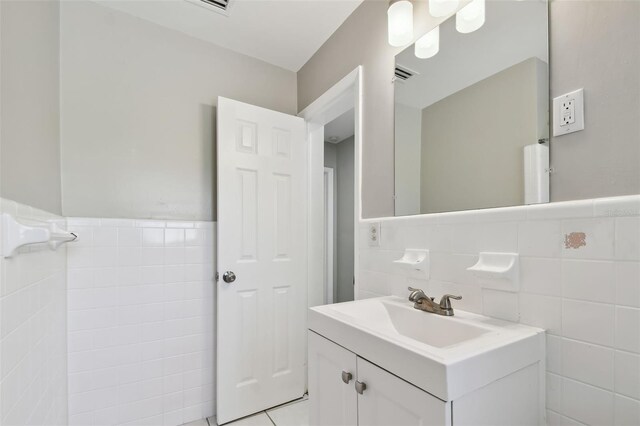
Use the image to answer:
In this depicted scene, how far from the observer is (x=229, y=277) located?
5.92 ft

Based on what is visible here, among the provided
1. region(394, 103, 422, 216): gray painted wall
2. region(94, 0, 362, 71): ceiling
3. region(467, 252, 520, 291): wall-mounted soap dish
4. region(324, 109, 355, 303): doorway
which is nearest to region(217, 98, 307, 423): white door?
region(94, 0, 362, 71): ceiling

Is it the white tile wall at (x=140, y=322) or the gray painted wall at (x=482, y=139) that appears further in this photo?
the white tile wall at (x=140, y=322)

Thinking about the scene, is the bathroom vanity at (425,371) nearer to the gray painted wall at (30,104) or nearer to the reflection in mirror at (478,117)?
the reflection in mirror at (478,117)

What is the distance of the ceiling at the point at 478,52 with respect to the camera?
937 millimetres

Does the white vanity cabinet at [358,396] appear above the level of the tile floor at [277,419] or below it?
above

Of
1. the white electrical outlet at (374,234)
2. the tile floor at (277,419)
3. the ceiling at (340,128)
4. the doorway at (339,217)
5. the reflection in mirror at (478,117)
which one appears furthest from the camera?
the doorway at (339,217)

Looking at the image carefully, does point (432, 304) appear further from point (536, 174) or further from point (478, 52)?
point (478, 52)

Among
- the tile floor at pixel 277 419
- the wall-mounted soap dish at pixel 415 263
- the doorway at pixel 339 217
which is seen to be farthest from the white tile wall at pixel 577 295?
the doorway at pixel 339 217

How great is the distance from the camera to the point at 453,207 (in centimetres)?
115

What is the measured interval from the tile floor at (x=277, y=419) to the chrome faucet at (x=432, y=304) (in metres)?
1.24

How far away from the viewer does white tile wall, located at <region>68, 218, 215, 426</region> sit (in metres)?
1.58

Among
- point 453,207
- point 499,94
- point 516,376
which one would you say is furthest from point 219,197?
point 516,376

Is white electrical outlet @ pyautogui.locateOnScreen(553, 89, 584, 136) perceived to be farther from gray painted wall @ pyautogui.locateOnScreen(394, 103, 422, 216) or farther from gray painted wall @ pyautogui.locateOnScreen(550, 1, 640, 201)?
gray painted wall @ pyautogui.locateOnScreen(394, 103, 422, 216)

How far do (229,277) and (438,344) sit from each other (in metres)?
1.26
